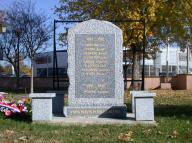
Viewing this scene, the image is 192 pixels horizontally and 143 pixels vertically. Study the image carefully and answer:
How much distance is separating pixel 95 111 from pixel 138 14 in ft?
61.3

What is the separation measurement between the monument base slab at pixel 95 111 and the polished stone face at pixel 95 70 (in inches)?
13.5

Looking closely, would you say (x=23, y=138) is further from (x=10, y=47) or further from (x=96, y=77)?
(x=10, y=47)

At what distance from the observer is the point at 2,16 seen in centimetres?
4762

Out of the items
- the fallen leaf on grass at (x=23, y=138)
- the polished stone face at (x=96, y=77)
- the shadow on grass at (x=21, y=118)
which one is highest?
the polished stone face at (x=96, y=77)

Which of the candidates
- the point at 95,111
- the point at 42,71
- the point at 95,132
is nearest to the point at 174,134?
the point at 95,132

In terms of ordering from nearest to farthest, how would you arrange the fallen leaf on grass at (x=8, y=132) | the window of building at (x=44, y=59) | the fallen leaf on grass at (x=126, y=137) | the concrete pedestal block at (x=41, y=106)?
1. the fallen leaf on grass at (x=126, y=137)
2. the fallen leaf on grass at (x=8, y=132)
3. the concrete pedestal block at (x=41, y=106)
4. the window of building at (x=44, y=59)

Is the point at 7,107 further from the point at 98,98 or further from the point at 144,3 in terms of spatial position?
the point at 144,3

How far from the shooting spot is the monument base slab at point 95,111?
13.6m

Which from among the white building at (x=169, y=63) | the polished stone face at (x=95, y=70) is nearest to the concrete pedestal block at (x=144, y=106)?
the polished stone face at (x=95, y=70)

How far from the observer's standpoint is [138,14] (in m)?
31.5

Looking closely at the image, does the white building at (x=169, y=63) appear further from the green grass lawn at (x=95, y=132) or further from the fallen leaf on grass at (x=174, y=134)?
the fallen leaf on grass at (x=174, y=134)

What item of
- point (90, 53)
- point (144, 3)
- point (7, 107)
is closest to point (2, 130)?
point (7, 107)

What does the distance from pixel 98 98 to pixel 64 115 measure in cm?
102

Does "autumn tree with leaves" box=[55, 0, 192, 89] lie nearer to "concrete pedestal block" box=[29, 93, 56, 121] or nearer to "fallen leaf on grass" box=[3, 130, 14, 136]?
"concrete pedestal block" box=[29, 93, 56, 121]
